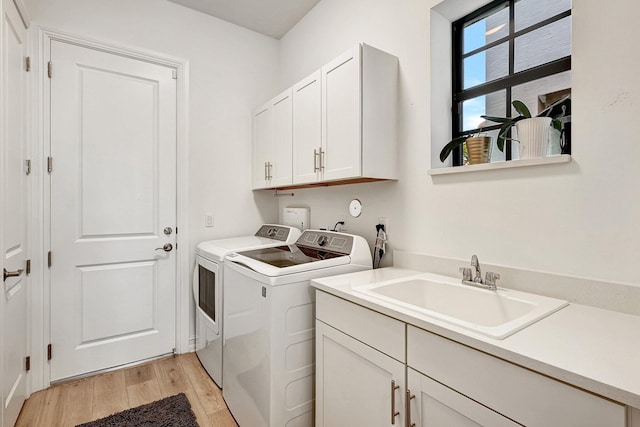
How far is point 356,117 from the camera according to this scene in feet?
5.58

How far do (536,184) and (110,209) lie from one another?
105 inches

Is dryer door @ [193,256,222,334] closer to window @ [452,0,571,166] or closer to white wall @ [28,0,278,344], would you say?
white wall @ [28,0,278,344]

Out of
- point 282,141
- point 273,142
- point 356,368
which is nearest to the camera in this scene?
point 356,368

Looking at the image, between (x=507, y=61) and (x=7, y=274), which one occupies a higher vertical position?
(x=507, y=61)

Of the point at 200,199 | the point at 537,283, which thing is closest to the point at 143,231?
the point at 200,199

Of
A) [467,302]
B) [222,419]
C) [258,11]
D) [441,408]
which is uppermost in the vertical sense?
[258,11]

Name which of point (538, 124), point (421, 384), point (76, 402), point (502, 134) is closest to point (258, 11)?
point (502, 134)

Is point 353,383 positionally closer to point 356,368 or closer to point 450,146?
point 356,368

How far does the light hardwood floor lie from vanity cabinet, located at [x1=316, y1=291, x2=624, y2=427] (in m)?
0.84

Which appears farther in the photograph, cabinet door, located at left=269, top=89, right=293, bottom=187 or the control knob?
cabinet door, located at left=269, top=89, right=293, bottom=187

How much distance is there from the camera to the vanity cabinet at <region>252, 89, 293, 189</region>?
7.70ft

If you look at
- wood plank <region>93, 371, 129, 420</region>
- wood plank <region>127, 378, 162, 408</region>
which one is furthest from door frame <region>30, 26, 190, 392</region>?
wood plank <region>127, 378, 162, 408</region>

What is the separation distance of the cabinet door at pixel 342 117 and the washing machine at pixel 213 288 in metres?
0.82

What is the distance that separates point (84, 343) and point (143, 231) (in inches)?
34.1
